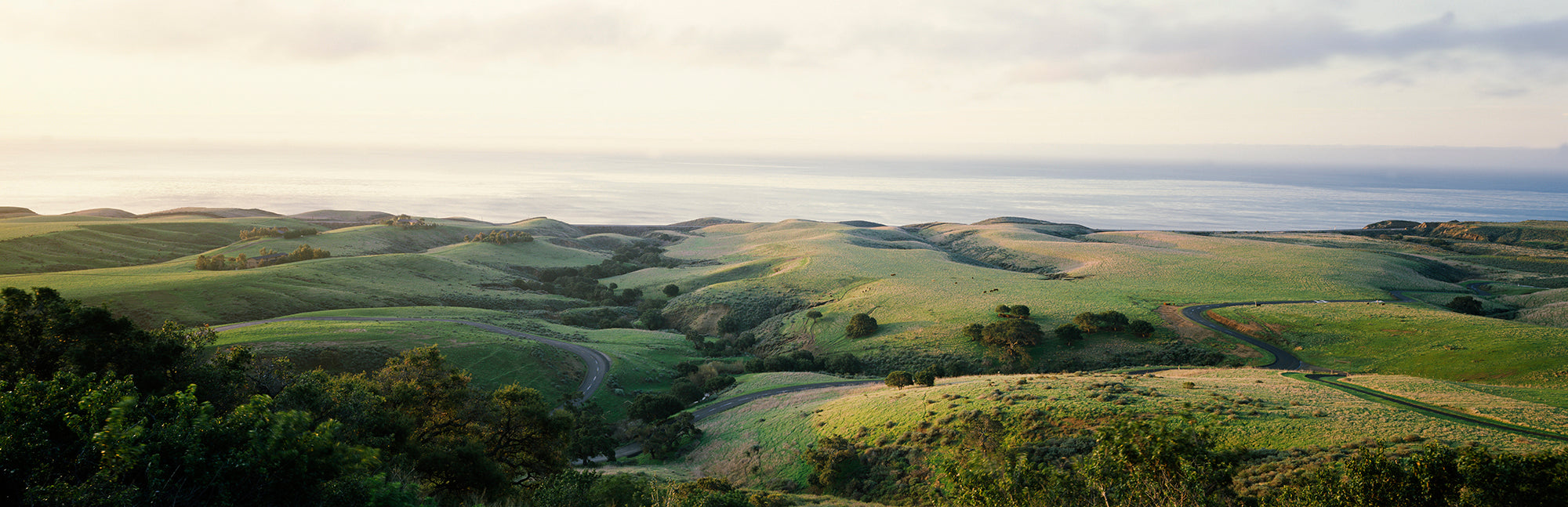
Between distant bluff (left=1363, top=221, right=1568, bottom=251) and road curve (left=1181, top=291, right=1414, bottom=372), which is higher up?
distant bluff (left=1363, top=221, right=1568, bottom=251)

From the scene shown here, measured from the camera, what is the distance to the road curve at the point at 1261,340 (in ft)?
137

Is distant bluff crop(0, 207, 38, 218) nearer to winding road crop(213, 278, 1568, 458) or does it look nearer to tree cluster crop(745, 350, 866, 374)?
winding road crop(213, 278, 1568, 458)

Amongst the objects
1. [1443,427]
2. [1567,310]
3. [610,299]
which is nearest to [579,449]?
[1443,427]

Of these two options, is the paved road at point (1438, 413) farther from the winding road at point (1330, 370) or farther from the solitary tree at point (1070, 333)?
the solitary tree at point (1070, 333)

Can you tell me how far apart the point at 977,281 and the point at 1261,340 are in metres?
30.2

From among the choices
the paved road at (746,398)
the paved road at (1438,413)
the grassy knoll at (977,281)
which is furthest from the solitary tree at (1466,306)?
the paved road at (746,398)

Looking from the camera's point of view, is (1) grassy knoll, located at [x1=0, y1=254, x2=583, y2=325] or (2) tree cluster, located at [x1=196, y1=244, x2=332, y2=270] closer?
(1) grassy knoll, located at [x1=0, y1=254, x2=583, y2=325]

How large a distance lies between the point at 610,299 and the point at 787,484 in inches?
2317

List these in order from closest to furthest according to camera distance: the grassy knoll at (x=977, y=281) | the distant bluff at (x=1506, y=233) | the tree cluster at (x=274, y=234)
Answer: the grassy knoll at (x=977, y=281), the tree cluster at (x=274, y=234), the distant bluff at (x=1506, y=233)

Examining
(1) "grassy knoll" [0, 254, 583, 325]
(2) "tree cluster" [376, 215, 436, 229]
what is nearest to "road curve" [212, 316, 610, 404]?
(1) "grassy knoll" [0, 254, 583, 325]

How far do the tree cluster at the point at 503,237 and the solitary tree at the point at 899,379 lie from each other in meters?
88.7

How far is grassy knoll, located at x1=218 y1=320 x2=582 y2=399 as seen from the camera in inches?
1476

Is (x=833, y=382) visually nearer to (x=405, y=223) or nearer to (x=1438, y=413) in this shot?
(x=1438, y=413)

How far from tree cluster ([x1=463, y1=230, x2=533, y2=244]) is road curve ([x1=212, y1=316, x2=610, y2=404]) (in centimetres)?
5743
